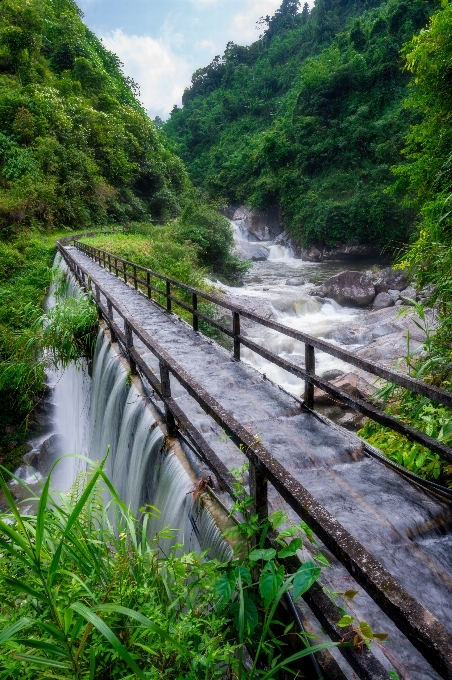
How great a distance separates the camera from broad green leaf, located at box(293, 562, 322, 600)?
1379 millimetres

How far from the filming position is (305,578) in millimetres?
Result: 1425

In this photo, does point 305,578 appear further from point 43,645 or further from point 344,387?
point 344,387

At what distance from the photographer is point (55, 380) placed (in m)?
10.5

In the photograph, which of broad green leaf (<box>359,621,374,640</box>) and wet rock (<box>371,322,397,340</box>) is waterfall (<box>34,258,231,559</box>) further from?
wet rock (<box>371,322,397,340</box>)

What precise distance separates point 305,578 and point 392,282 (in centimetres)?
2000

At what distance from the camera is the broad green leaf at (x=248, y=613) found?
158 centimetres

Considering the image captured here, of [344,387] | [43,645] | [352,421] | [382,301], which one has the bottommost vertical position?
[352,421]

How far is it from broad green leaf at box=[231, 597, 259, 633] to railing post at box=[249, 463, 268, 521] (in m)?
0.34

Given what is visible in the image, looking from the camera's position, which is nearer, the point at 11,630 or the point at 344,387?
the point at 11,630

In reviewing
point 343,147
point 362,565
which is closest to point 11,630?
point 362,565

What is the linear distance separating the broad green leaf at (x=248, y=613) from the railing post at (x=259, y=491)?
0.34 m

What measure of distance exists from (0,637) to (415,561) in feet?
6.80

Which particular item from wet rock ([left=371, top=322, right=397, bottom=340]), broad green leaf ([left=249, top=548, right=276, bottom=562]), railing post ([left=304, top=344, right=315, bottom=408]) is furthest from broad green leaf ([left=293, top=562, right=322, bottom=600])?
wet rock ([left=371, top=322, right=397, bottom=340])

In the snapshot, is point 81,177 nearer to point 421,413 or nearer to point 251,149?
point 421,413
